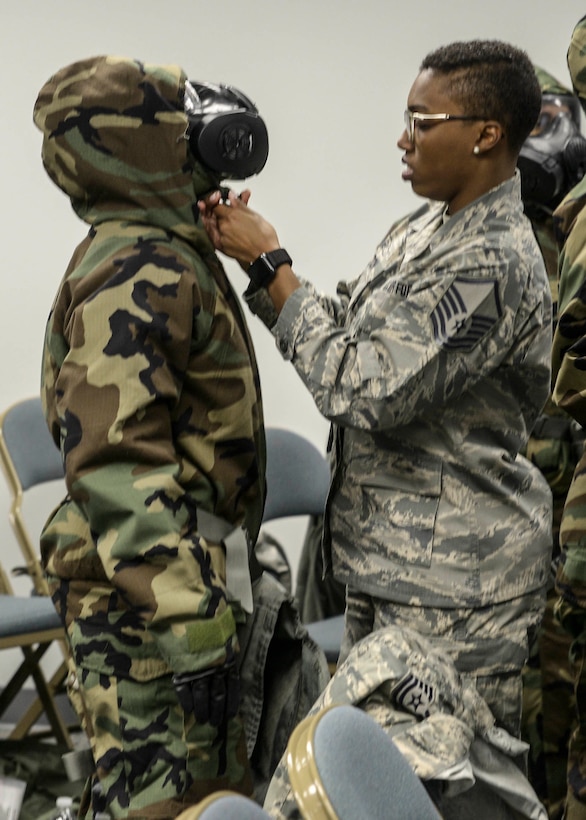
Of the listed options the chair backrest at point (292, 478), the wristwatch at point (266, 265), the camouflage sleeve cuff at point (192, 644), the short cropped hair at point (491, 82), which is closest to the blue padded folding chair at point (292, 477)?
the chair backrest at point (292, 478)

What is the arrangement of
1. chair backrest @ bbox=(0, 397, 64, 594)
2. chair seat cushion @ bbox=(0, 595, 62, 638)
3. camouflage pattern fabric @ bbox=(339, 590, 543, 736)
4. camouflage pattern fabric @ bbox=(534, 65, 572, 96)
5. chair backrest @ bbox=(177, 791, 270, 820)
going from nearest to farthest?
chair backrest @ bbox=(177, 791, 270, 820) < camouflage pattern fabric @ bbox=(339, 590, 543, 736) < camouflage pattern fabric @ bbox=(534, 65, 572, 96) < chair seat cushion @ bbox=(0, 595, 62, 638) < chair backrest @ bbox=(0, 397, 64, 594)

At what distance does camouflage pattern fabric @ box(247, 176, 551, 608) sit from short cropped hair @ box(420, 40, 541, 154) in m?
0.12

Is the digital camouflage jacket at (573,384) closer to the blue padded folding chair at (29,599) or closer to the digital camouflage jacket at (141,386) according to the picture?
the digital camouflage jacket at (141,386)

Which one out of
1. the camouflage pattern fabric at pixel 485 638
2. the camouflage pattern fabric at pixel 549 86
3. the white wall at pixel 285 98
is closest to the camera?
the camouflage pattern fabric at pixel 485 638

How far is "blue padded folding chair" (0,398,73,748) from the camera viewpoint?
314 cm

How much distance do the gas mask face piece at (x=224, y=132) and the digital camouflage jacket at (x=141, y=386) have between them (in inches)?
1.0

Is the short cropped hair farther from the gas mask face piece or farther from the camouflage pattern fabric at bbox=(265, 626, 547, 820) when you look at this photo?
the camouflage pattern fabric at bbox=(265, 626, 547, 820)

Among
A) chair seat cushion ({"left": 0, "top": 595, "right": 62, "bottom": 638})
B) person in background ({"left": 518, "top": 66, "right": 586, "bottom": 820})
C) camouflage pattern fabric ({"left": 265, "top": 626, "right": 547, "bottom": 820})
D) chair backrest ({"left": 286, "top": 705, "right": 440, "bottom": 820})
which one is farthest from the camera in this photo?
chair seat cushion ({"left": 0, "top": 595, "right": 62, "bottom": 638})

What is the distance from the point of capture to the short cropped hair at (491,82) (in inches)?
74.3

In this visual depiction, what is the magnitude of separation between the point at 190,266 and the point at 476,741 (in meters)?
0.83

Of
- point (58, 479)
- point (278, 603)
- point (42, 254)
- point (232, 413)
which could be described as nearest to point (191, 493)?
point (232, 413)

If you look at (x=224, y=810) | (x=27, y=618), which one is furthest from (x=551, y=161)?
(x=224, y=810)

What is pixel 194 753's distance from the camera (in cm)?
165

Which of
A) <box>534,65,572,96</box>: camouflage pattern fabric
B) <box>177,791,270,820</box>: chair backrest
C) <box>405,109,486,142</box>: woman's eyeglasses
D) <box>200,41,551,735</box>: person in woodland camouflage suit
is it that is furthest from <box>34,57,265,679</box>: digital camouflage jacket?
<box>534,65,572,96</box>: camouflage pattern fabric
